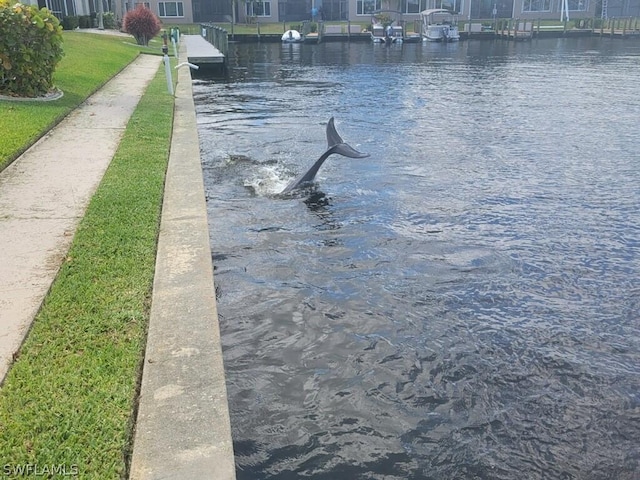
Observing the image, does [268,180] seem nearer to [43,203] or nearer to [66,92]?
[43,203]

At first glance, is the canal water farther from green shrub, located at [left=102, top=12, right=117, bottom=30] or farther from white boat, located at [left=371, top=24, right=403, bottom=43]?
white boat, located at [left=371, top=24, right=403, bottom=43]

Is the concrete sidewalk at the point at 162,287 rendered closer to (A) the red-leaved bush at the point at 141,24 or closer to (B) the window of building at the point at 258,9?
(A) the red-leaved bush at the point at 141,24

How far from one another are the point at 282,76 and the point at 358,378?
25257 millimetres

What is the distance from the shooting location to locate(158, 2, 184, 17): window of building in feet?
233

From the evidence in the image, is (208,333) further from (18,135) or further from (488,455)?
(18,135)

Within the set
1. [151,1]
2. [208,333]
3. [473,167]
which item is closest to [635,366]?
[208,333]

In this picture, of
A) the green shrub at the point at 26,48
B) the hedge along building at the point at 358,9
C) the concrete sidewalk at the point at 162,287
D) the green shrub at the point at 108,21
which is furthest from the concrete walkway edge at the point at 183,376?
the hedge along building at the point at 358,9

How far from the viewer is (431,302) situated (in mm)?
6430

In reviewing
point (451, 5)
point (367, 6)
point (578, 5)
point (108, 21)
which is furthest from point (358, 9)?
point (108, 21)

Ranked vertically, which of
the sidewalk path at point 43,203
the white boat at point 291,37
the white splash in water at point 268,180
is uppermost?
the white boat at point 291,37

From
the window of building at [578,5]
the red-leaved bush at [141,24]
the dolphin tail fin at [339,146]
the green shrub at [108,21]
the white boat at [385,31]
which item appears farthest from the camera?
the window of building at [578,5]

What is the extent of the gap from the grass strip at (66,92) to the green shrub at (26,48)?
0.67 m

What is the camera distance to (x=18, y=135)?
10859mm

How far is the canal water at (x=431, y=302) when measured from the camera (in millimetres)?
4434
